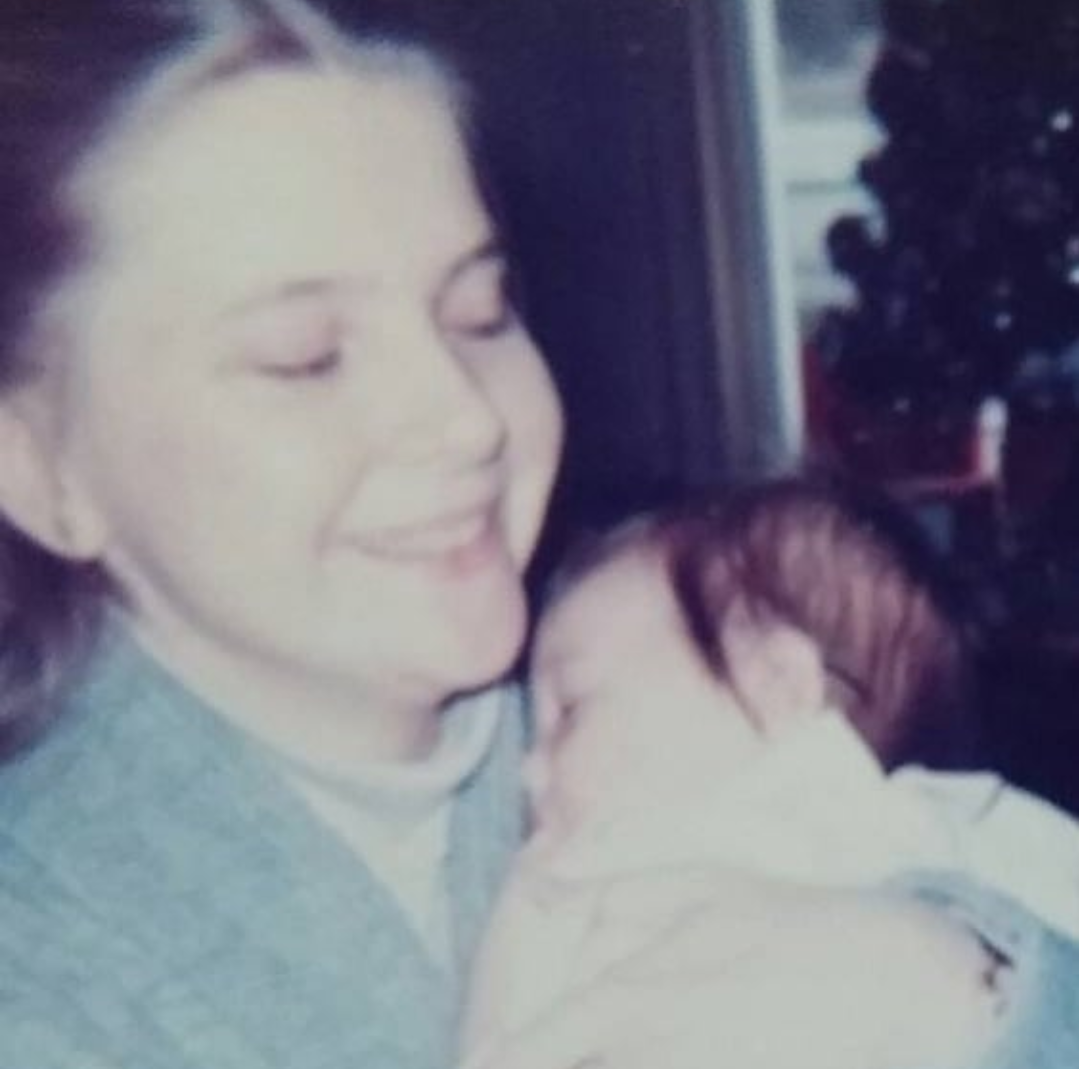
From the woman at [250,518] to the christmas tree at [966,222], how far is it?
1.01 ft

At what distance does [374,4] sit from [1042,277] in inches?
18.2

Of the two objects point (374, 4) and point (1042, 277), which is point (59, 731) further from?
point (1042, 277)

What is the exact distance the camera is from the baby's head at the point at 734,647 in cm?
77

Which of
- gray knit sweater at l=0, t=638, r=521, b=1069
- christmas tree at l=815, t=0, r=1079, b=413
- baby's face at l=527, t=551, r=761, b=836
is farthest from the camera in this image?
christmas tree at l=815, t=0, r=1079, b=413

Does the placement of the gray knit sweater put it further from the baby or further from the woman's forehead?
the woman's forehead

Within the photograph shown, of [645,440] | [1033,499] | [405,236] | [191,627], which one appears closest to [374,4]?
[405,236]

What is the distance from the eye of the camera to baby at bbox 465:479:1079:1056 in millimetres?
715

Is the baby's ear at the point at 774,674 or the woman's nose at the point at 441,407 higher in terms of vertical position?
the woman's nose at the point at 441,407

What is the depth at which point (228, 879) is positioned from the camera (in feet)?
2.21

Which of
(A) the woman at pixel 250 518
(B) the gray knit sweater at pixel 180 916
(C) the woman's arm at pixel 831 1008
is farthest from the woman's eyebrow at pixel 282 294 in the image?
(C) the woman's arm at pixel 831 1008

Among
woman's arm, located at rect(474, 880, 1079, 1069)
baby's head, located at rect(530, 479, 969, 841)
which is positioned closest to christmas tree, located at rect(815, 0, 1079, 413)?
baby's head, located at rect(530, 479, 969, 841)

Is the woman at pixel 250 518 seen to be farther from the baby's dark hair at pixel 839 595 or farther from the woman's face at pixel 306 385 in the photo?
the baby's dark hair at pixel 839 595

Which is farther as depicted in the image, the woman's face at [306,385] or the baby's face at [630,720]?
the baby's face at [630,720]

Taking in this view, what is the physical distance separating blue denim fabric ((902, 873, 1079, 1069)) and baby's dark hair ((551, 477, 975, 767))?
12 cm
